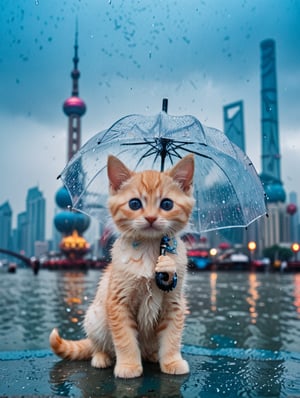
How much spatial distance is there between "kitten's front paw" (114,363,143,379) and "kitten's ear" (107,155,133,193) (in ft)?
3.37

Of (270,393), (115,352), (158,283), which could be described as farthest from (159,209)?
(270,393)

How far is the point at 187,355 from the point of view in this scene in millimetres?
3602

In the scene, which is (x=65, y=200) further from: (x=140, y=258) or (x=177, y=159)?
(x=140, y=258)

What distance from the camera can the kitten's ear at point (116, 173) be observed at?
2701 mm

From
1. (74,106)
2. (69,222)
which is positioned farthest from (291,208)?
(74,106)

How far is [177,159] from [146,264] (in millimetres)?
1039

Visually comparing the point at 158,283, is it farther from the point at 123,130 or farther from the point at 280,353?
the point at 280,353

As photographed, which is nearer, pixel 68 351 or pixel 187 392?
pixel 187 392

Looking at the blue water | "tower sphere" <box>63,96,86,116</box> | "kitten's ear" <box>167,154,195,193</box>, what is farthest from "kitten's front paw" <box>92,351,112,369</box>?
"tower sphere" <box>63,96,86,116</box>

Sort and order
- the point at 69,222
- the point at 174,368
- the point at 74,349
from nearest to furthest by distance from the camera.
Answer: the point at 174,368 < the point at 74,349 < the point at 69,222

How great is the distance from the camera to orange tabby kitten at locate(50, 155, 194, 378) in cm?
259

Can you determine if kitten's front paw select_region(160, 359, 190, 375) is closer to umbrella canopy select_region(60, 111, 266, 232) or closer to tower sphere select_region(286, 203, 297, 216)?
umbrella canopy select_region(60, 111, 266, 232)

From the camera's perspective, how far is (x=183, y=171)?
8.96 ft

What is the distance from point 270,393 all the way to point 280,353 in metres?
1.44
